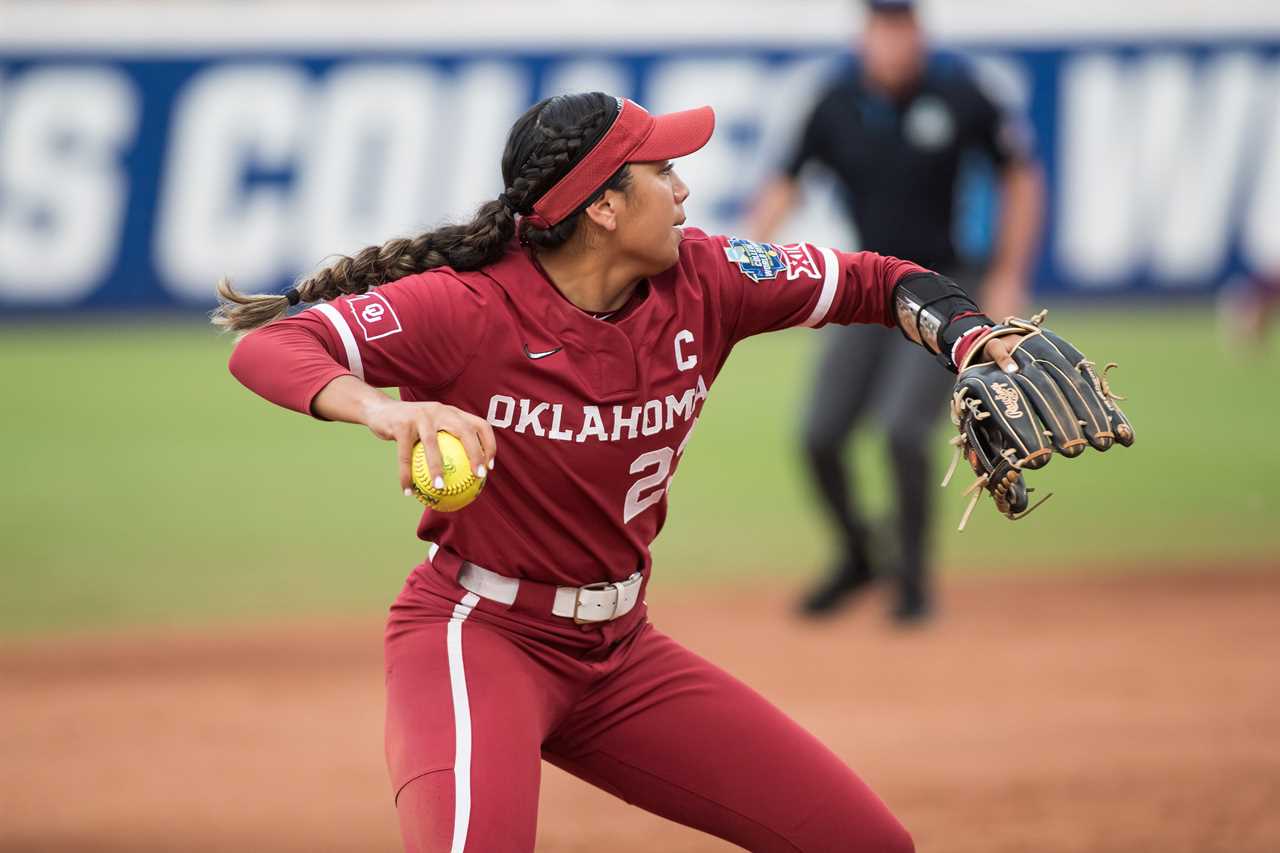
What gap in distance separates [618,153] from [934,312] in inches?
30.8

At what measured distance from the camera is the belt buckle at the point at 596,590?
10.8ft

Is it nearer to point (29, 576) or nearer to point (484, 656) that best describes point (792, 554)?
point (29, 576)

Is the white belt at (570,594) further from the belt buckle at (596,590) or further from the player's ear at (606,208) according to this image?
the player's ear at (606,208)

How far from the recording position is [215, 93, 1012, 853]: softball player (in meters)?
3.16

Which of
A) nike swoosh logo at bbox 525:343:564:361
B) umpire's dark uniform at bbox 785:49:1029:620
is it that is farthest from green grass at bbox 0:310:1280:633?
nike swoosh logo at bbox 525:343:564:361

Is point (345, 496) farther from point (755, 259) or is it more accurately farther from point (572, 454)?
point (572, 454)

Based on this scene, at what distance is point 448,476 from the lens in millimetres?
2734

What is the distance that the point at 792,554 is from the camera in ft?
29.2

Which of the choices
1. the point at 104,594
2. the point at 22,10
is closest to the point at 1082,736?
the point at 104,594

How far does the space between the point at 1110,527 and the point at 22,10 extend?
11.2m

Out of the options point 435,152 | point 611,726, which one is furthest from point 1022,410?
point 435,152

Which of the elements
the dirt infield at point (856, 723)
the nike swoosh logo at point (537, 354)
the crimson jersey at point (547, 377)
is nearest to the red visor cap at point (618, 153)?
the crimson jersey at point (547, 377)

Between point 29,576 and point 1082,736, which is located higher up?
point 1082,736

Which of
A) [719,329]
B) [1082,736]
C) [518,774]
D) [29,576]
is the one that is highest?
[719,329]
